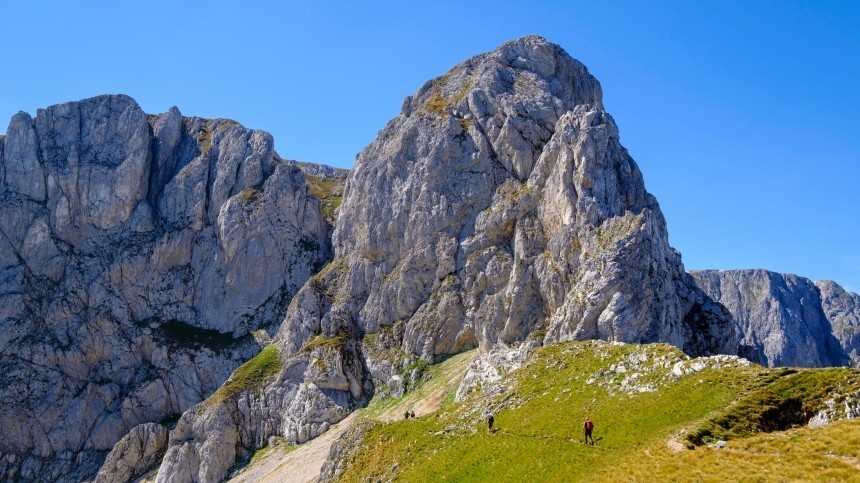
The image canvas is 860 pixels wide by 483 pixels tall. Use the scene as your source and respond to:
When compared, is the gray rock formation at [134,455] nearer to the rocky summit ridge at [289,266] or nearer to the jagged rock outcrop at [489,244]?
the rocky summit ridge at [289,266]

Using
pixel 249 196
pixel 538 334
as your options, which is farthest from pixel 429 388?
pixel 249 196

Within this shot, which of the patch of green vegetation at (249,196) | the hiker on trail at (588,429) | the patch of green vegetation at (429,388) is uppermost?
the patch of green vegetation at (249,196)

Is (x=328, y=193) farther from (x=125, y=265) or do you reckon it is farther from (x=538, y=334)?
(x=538, y=334)

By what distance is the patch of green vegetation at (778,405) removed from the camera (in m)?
36.0

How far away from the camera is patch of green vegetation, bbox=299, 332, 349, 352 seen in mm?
103250

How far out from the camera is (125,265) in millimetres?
132000

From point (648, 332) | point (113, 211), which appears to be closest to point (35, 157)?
point (113, 211)

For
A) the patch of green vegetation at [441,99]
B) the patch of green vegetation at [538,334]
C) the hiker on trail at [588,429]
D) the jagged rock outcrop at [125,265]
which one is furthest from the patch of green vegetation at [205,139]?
the hiker on trail at [588,429]

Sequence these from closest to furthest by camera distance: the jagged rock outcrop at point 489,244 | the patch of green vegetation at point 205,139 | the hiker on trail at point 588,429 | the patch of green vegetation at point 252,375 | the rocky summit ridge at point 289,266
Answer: the hiker on trail at point 588,429 → the jagged rock outcrop at point 489,244 → the rocky summit ridge at point 289,266 → the patch of green vegetation at point 252,375 → the patch of green vegetation at point 205,139

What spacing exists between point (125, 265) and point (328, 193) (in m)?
50.6

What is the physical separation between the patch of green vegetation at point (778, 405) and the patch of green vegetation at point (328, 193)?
109692 millimetres

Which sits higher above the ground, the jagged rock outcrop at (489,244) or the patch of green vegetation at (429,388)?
the jagged rock outcrop at (489,244)

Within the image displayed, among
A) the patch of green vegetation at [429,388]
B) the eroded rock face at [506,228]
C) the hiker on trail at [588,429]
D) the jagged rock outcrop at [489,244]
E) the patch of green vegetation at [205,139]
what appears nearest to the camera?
the hiker on trail at [588,429]

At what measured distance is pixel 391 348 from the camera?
102438 mm
